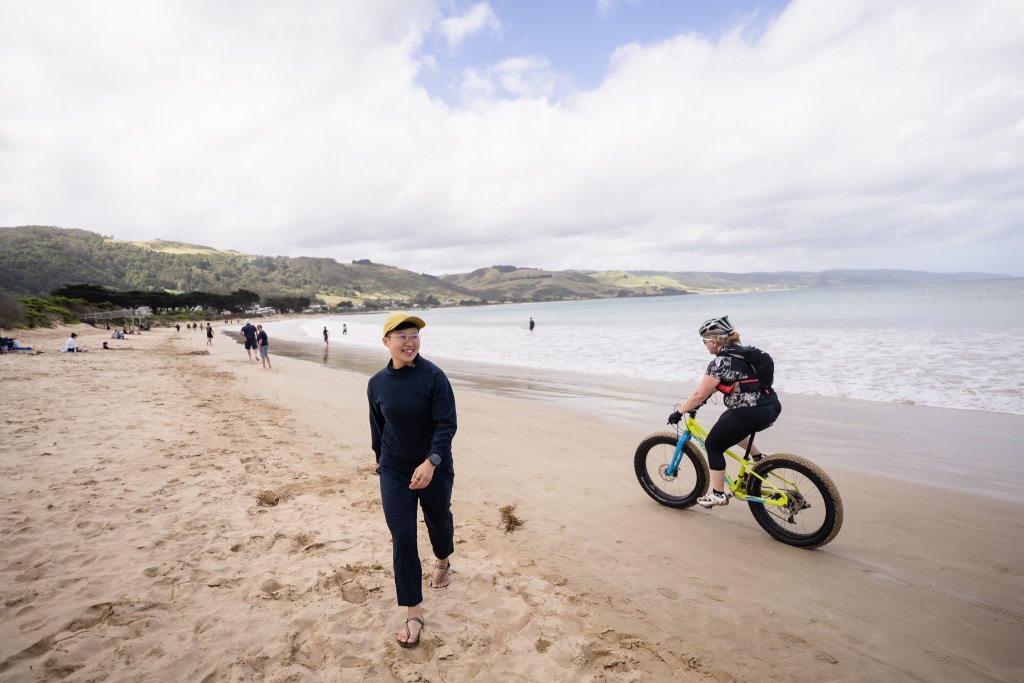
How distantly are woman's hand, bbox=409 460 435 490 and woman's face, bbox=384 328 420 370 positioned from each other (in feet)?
2.36

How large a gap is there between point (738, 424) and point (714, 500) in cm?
102

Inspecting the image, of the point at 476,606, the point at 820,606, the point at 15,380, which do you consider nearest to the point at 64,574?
the point at 476,606

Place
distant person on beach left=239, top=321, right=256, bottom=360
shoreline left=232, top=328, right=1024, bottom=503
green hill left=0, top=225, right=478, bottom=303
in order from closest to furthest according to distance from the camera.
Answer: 1. shoreline left=232, top=328, right=1024, bottom=503
2. distant person on beach left=239, top=321, right=256, bottom=360
3. green hill left=0, top=225, right=478, bottom=303

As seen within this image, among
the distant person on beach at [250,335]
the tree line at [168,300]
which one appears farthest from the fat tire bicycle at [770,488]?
the tree line at [168,300]

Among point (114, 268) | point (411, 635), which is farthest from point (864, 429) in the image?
point (114, 268)

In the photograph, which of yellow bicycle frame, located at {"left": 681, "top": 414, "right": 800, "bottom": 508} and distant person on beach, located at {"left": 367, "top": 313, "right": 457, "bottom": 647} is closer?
distant person on beach, located at {"left": 367, "top": 313, "right": 457, "bottom": 647}

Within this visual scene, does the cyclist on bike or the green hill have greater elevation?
the green hill

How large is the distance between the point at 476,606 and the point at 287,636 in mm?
1406

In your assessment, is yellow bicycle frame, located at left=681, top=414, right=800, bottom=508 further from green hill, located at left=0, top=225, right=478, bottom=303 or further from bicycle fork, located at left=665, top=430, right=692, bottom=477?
green hill, located at left=0, top=225, right=478, bottom=303

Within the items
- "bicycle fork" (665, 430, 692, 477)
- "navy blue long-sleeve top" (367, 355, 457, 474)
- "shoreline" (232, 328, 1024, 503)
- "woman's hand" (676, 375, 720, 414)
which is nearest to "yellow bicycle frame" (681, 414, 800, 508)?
"bicycle fork" (665, 430, 692, 477)

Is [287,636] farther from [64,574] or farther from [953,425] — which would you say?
[953,425]

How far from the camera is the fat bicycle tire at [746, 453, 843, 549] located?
412 cm

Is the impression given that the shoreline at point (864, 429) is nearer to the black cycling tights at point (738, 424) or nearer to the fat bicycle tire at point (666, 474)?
the fat bicycle tire at point (666, 474)

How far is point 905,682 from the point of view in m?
2.80
